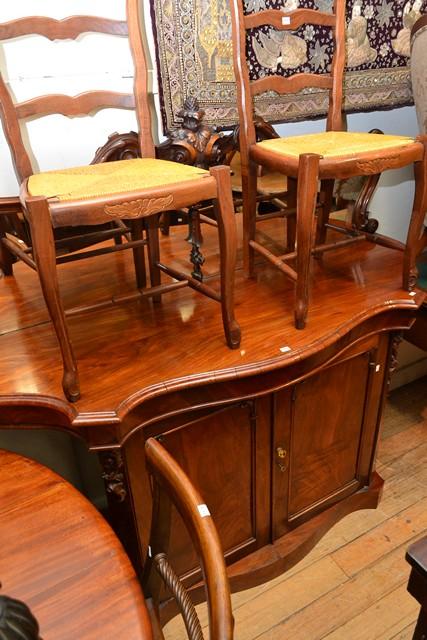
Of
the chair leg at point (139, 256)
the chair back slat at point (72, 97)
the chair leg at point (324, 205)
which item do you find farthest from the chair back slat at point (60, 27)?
the chair leg at point (324, 205)

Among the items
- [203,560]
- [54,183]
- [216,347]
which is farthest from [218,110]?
[203,560]

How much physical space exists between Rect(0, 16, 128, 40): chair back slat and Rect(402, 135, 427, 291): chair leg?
0.78 meters

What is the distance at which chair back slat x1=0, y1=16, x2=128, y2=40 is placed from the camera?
103cm

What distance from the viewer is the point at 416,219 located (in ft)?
3.84

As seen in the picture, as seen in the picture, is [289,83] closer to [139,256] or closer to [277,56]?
[277,56]

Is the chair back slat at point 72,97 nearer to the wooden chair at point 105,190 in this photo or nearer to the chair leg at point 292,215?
the wooden chair at point 105,190

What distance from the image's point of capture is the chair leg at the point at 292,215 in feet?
4.65

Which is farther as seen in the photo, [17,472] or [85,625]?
[17,472]

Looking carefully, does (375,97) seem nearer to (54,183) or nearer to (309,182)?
(309,182)

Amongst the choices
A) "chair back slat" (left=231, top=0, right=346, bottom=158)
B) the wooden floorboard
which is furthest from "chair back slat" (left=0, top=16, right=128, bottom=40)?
the wooden floorboard

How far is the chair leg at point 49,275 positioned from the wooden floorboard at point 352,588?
2.80 ft

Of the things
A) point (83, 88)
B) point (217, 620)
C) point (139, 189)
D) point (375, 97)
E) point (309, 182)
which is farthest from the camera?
point (375, 97)

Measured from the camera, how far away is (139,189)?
0.84 m

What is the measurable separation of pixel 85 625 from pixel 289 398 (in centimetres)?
71
